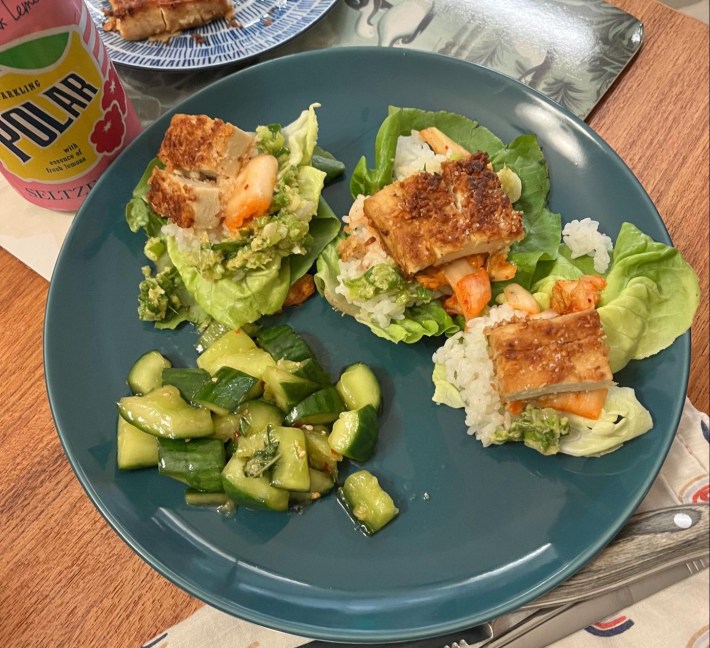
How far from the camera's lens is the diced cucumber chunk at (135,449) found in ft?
6.34

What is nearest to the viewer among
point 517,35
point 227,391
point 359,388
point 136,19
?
point 227,391

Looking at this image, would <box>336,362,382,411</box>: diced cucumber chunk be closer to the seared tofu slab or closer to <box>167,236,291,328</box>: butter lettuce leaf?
<box>167,236,291,328</box>: butter lettuce leaf

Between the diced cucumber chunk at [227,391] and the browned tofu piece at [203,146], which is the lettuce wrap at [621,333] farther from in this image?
the browned tofu piece at [203,146]

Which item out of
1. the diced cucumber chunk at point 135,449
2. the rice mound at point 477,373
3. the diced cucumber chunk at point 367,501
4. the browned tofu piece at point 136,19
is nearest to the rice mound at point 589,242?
the rice mound at point 477,373

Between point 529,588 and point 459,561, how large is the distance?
21cm

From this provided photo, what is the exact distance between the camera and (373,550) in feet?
6.18

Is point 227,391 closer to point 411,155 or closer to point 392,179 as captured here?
point 392,179

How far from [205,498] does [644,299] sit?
1574 millimetres

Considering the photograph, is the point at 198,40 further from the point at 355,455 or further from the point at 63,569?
the point at 63,569

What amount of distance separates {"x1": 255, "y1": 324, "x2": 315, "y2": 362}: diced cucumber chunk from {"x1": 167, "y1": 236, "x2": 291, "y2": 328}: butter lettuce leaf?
9 cm

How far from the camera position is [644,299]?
6.69 feet

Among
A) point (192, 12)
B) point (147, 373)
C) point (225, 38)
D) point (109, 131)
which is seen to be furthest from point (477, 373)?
point (192, 12)

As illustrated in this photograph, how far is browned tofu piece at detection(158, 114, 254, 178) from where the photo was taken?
2.16 meters

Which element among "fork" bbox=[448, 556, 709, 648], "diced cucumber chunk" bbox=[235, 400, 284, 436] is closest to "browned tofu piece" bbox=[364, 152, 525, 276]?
"diced cucumber chunk" bbox=[235, 400, 284, 436]
